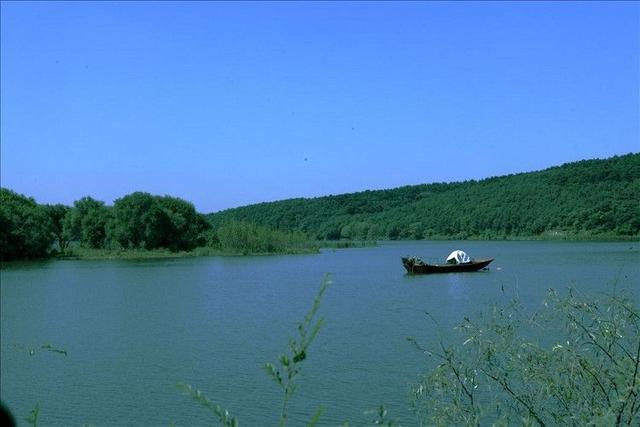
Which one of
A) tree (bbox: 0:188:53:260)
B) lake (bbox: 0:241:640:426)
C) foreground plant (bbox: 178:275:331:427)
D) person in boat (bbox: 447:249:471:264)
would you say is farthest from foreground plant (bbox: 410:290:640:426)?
tree (bbox: 0:188:53:260)

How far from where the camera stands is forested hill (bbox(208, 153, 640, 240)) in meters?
102

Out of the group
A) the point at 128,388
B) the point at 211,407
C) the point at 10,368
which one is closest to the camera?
the point at 211,407

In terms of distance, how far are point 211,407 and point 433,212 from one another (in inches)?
5381

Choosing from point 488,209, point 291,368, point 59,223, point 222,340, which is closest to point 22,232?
point 59,223

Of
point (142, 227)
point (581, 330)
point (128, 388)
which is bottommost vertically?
point (128, 388)

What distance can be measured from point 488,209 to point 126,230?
6840 cm

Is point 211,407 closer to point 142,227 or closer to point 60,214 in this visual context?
point 142,227

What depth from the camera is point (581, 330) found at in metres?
5.71

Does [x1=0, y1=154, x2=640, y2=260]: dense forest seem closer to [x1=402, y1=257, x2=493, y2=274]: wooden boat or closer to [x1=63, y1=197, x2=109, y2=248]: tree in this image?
[x1=63, y1=197, x2=109, y2=248]: tree

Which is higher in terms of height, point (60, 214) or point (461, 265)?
point (60, 214)

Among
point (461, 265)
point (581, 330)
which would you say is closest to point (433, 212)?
point (461, 265)

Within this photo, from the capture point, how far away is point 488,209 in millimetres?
122875

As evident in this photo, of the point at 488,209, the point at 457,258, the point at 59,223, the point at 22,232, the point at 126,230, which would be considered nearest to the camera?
the point at 457,258

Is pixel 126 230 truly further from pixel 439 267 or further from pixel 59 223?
pixel 439 267
